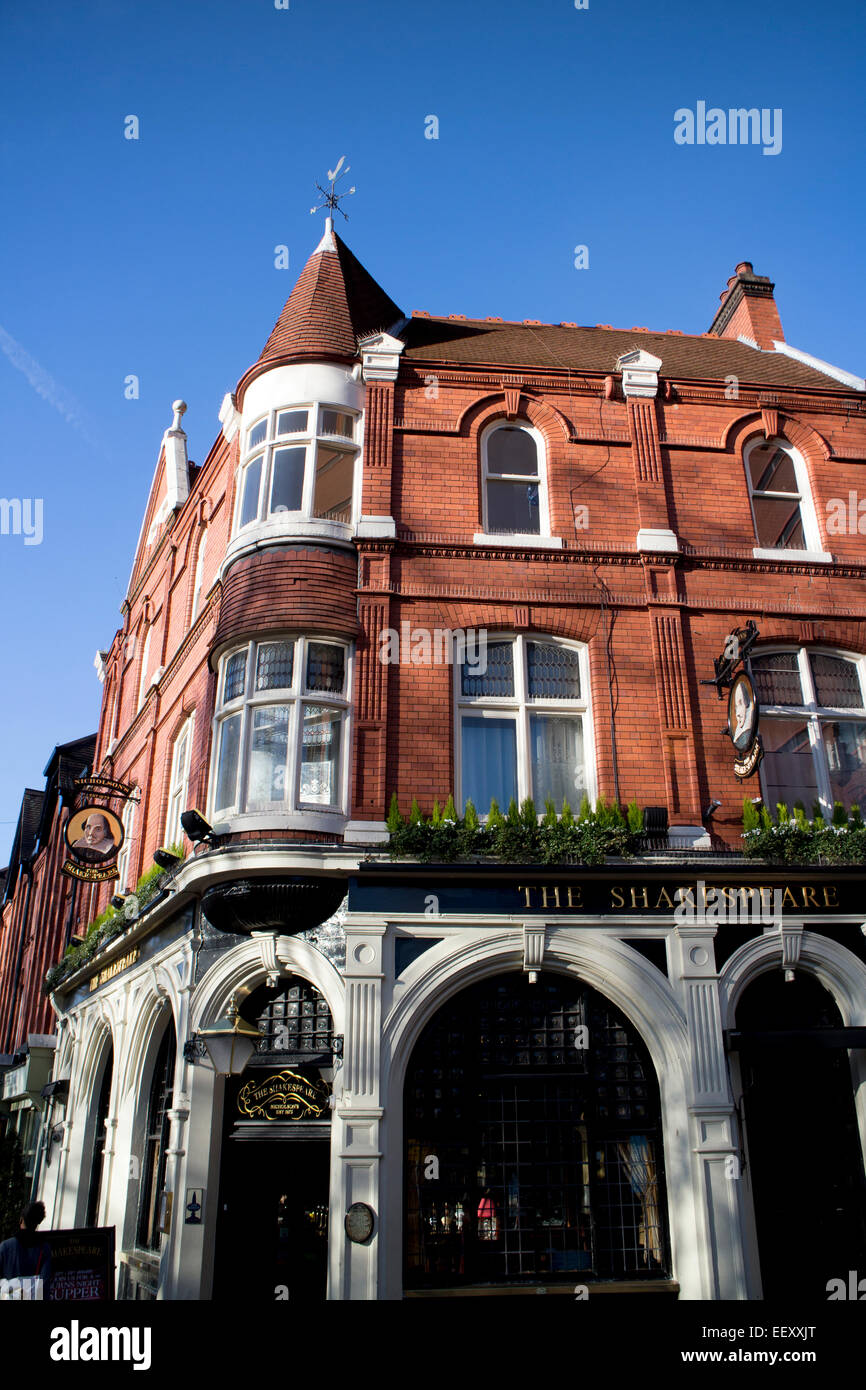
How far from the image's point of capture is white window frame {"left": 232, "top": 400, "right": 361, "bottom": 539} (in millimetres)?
13703

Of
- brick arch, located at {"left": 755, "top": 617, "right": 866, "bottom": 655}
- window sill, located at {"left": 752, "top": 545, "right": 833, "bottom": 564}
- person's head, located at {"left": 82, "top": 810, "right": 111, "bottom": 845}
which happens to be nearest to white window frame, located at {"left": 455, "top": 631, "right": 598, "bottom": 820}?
brick arch, located at {"left": 755, "top": 617, "right": 866, "bottom": 655}

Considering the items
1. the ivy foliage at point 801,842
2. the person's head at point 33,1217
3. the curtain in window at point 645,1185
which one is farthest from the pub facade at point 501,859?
the person's head at point 33,1217

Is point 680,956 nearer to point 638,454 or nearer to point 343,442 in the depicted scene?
point 638,454

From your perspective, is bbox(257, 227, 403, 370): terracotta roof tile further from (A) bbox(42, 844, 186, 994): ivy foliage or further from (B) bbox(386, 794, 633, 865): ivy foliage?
(A) bbox(42, 844, 186, 994): ivy foliage

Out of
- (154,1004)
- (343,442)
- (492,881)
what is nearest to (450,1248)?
(492,881)

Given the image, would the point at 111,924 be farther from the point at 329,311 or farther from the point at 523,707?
the point at 329,311

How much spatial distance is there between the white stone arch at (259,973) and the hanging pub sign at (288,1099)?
2.26ft

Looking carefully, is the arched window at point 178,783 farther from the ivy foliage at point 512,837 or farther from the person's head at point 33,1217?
the person's head at point 33,1217

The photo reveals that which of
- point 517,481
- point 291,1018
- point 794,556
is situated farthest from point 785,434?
point 291,1018

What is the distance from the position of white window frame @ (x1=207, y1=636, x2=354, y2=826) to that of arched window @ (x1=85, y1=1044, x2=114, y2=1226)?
7.14 m

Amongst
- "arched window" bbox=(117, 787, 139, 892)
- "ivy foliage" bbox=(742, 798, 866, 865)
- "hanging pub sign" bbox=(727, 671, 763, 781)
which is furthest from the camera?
"arched window" bbox=(117, 787, 139, 892)

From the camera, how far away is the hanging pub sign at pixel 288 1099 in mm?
11125

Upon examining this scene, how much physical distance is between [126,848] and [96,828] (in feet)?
5.86

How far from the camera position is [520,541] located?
13.6 metres
